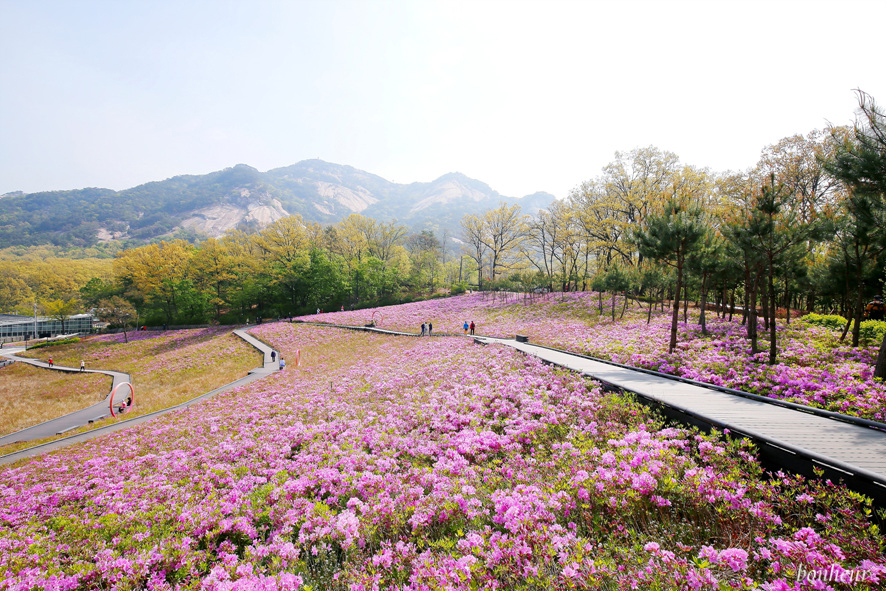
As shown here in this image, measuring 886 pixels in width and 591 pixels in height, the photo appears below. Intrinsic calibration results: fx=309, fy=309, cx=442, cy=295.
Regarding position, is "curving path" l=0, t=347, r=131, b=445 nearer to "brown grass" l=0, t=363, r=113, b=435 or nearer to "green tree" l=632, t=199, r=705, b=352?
"brown grass" l=0, t=363, r=113, b=435

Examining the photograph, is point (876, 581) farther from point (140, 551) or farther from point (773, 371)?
point (773, 371)

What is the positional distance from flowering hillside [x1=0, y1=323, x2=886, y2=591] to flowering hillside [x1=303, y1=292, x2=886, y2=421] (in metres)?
4.41

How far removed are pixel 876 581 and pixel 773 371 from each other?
30.1ft

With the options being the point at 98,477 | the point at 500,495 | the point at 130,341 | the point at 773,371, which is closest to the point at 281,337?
the point at 130,341

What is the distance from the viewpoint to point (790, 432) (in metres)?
5.22

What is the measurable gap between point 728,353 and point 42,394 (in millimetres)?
41366

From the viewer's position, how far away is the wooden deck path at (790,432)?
13.0ft

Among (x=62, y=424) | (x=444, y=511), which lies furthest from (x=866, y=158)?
(x=62, y=424)

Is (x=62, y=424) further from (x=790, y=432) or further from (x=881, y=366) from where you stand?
(x=881, y=366)

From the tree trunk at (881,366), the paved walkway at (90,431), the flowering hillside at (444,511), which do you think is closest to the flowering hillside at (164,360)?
the paved walkway at (90,431)

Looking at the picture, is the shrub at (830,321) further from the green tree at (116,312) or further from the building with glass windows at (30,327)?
the building with glass windows at (30,327)

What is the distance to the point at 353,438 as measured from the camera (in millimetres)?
7211

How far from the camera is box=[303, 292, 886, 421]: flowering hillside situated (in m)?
7.28

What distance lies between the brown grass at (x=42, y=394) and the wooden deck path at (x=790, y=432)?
89.2 feet
